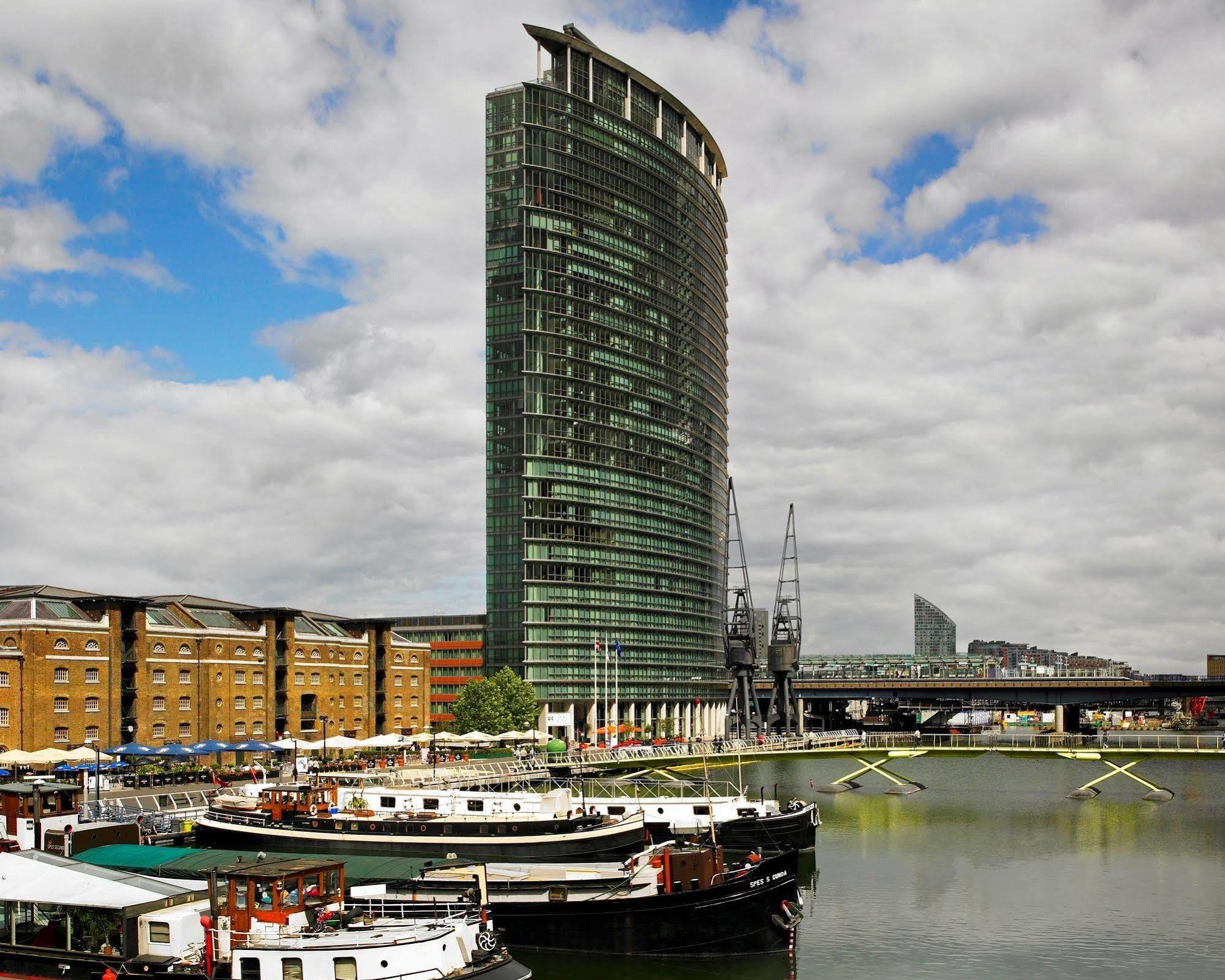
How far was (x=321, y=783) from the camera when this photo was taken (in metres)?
89.6

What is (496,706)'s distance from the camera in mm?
167625

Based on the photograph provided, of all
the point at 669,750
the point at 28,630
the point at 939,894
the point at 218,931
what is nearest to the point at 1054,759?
the point at 669,750

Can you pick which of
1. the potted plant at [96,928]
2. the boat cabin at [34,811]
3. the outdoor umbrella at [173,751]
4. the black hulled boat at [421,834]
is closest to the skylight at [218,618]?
the outdoor umbrella at [173,751]

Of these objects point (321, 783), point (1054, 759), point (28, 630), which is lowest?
point (1054, 759)

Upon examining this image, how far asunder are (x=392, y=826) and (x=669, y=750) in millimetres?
83495

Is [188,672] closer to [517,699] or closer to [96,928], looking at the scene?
[517,699]

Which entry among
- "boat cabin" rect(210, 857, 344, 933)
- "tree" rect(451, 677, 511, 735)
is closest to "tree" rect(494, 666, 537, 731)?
"tree" rect(451, 677, 511, 735)

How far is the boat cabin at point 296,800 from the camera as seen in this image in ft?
250

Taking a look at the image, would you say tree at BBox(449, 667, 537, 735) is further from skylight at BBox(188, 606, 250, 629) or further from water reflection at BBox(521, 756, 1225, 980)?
water reflection at BBox(521, 756, 1225, 980)

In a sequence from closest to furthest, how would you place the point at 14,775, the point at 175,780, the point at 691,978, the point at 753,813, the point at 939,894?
the point at 691,978 < the point at 939,894 < the point at 753,813 < the point at 14,775 < the point at 175,780

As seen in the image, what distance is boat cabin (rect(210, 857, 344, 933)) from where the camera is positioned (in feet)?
139

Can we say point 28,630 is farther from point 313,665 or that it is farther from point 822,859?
point 822,859

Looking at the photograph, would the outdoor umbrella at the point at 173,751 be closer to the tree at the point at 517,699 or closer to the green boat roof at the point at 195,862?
the green boat roof at the point at 195,862

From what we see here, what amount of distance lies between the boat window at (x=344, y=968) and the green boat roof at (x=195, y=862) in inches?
533
